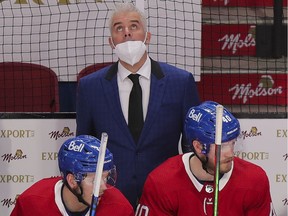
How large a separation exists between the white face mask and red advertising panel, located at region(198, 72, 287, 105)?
152 centimetres

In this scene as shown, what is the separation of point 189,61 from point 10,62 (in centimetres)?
111

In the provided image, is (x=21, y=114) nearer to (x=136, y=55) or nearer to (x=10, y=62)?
(x=10, y=62)

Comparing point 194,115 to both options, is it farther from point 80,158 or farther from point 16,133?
point 16,133

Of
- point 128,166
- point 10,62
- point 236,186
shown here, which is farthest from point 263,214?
point 10,62

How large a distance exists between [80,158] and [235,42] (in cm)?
281

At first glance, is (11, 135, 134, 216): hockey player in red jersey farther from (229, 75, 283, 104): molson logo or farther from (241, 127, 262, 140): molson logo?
(229, 75, 283, 104): molson logo

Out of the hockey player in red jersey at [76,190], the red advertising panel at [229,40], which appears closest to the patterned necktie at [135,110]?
the hockey player in red jersey at [76,190]

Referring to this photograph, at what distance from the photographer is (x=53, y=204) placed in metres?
4.04

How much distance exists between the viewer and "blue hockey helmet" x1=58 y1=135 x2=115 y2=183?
153 inches

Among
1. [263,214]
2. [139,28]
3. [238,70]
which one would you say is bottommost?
[263,214]

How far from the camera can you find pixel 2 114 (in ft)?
17.7

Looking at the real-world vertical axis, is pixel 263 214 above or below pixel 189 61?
below

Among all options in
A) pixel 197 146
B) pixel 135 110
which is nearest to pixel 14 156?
pixel 135 110

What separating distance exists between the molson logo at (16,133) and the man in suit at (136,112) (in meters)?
0.71
